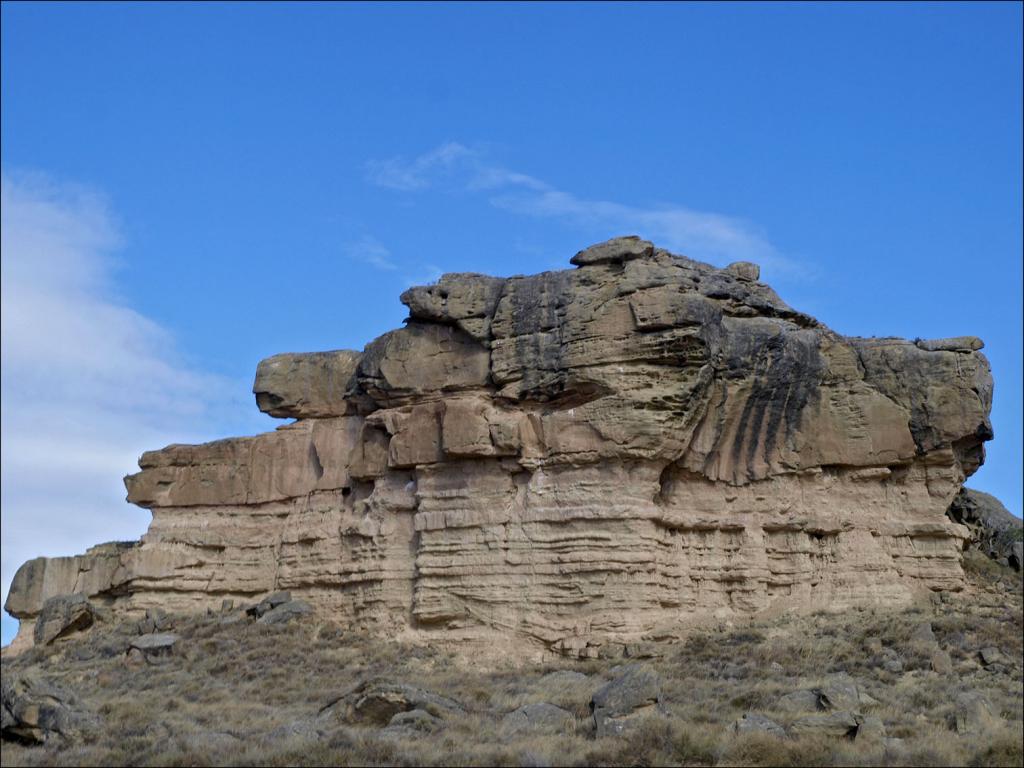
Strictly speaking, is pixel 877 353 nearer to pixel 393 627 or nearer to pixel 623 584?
pixel 623 584

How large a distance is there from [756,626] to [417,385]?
30.9ft

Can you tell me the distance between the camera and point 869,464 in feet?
96.2

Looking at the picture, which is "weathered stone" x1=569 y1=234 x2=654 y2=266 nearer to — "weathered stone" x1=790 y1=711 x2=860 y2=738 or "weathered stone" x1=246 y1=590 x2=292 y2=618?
"weathered stone" x1=246 y1=590 x2=292 y2=618

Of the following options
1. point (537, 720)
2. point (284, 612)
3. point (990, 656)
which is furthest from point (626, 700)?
point (284, 612)

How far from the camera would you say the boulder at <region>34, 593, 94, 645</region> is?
31672 mm

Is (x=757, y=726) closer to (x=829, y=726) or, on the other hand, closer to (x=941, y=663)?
(x=829, y=726)

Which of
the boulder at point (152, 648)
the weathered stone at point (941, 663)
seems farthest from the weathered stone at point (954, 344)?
the boulder at point (152, 648)

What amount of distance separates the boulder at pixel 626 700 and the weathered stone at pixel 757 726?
1.61m

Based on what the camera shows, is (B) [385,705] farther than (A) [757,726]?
Yes

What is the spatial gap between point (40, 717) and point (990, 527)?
23.8m

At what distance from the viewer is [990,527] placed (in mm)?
34469

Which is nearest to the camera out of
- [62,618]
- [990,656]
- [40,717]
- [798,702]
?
[40,717]

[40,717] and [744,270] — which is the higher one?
[744,270]

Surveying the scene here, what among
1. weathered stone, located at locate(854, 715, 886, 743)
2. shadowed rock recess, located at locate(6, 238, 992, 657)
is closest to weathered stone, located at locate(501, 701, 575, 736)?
weathered stone, located at locate(854, 715, 886, 743)
